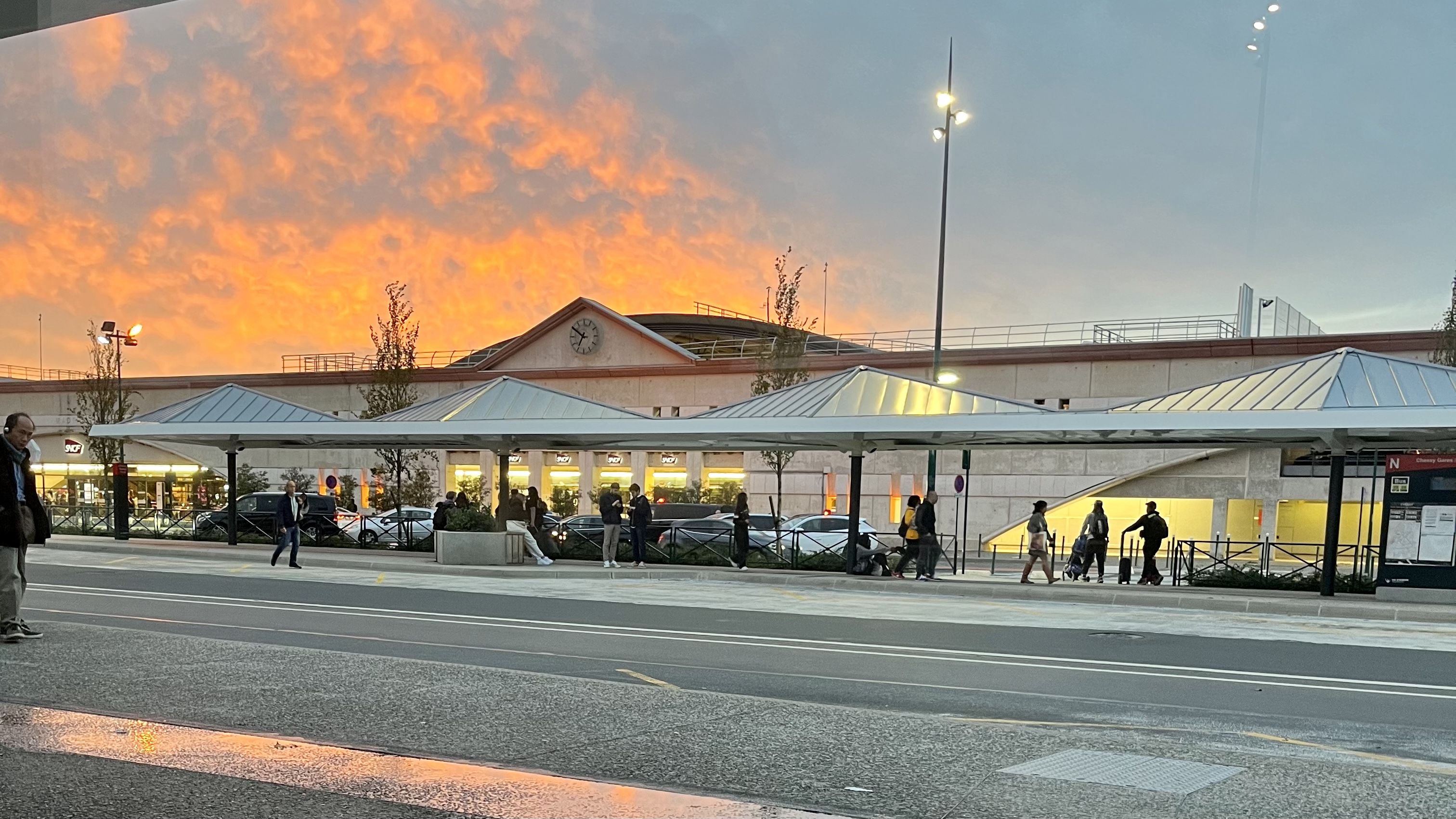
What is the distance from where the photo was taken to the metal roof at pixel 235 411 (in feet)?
105

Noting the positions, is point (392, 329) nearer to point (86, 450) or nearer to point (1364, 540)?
point (86, 450)

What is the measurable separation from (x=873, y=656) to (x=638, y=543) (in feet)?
47.2

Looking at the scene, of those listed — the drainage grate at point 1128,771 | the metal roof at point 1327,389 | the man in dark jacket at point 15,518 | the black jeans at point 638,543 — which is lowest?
the black jeans at point 638,543

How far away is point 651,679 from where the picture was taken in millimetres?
9922

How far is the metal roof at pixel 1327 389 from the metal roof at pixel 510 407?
12485 millimetres

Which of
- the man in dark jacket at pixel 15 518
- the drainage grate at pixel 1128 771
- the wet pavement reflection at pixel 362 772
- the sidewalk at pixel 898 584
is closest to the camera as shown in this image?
the wet pavement reflection at pixel 362 772

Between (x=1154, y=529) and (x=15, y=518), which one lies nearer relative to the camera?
(x=15, y=518)

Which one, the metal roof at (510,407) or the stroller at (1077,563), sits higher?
the metal roof at (510,407)

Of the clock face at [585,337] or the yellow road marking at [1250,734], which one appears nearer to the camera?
the yellow road marking at [1250,734]

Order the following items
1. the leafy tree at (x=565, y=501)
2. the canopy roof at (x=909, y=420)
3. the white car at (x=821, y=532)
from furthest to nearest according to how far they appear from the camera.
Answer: the leafy tree at (x=565, y=501) < the white car at (x=821, y=532) < the canopy roof at (x=909, y=420)

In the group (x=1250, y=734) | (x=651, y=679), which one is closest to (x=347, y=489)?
(x=651, y=679)

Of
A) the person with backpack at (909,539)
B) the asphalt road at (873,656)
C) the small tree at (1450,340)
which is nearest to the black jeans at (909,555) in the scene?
the person with backpack at (909,539)

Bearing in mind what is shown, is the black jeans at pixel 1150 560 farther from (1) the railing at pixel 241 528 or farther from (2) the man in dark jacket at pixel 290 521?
(1) the railing at pixel 241 528

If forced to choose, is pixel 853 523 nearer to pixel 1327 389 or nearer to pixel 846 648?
pixel 1327 389
